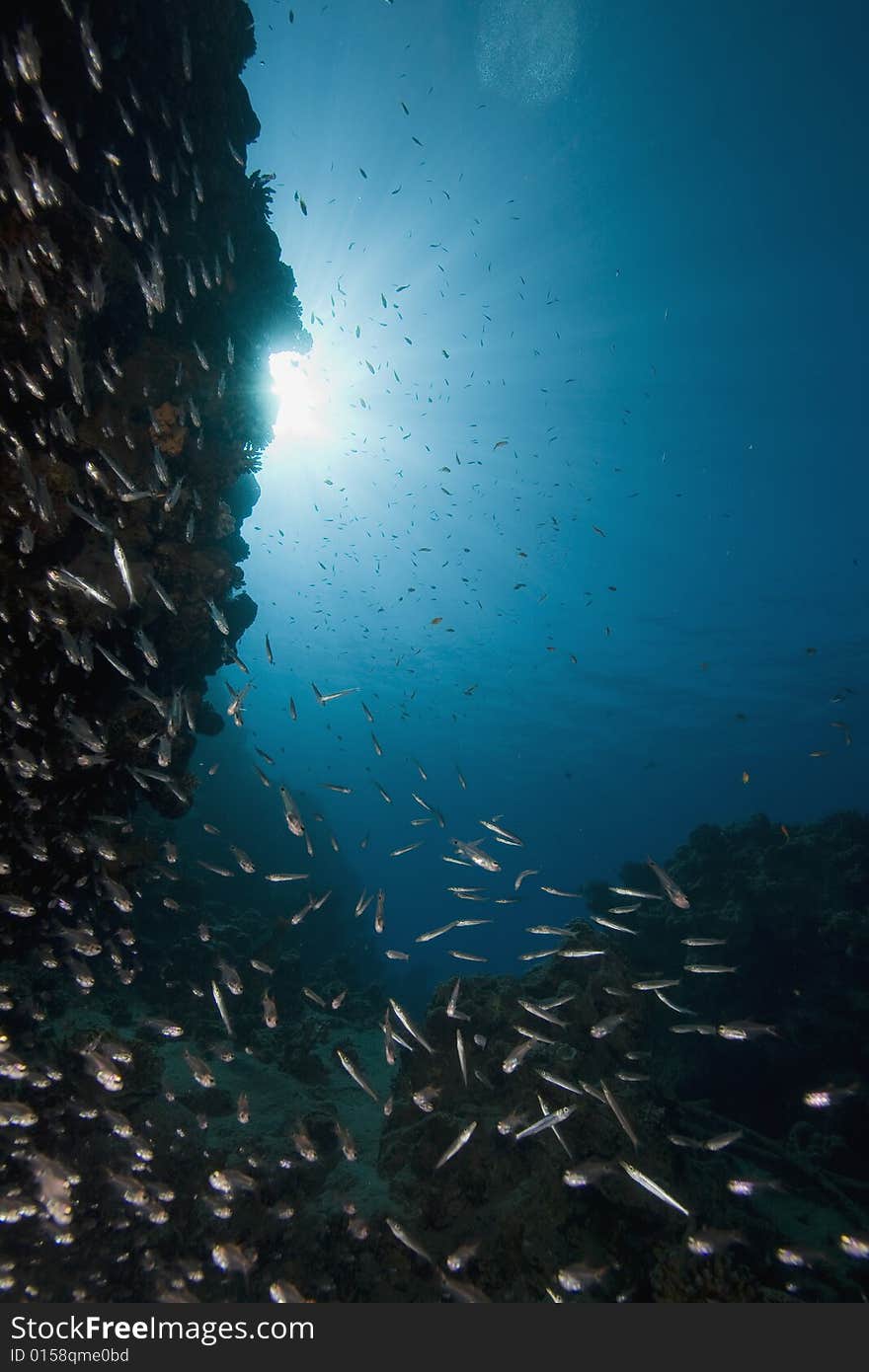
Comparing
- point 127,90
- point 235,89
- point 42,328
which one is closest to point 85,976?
point 42,328

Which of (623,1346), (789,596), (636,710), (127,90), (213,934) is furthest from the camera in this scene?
(636,710)

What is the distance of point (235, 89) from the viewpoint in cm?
1259

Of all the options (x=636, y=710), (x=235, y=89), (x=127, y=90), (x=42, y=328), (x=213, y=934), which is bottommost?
(x=213, y=934)

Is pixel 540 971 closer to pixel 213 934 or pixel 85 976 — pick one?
pixel 85 976

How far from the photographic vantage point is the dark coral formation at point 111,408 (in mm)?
7523

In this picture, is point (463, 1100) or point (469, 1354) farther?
point (463, 1100)

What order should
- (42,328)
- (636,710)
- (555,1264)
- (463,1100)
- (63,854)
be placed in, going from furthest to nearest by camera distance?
(636,710)
(463,1100)
(63,854)
(42,328)
(555,1264)

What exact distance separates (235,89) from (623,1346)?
2184cm

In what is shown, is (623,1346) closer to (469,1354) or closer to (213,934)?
(469,1354)

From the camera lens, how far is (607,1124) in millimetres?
7938

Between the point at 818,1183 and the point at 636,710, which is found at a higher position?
the point at 636,710

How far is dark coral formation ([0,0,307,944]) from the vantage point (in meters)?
7.52

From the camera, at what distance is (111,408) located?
9469mm

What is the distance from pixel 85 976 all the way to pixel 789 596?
44061 millimetres
